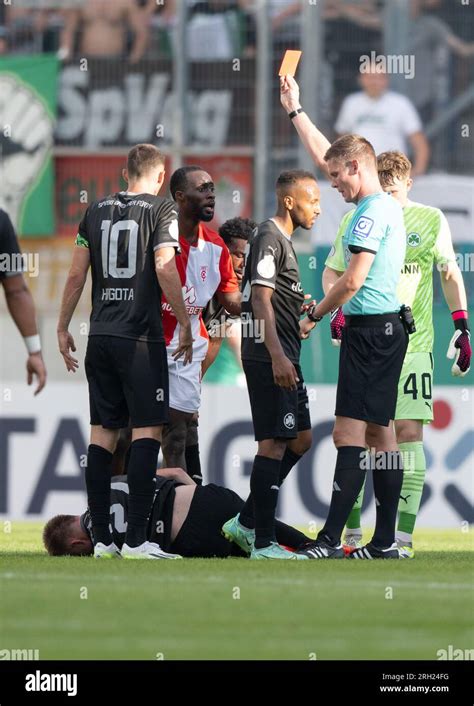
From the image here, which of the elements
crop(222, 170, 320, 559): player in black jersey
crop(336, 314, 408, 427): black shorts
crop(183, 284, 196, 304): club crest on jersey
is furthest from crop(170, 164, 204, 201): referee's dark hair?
crop(336, 314, 408, 427): black shorts

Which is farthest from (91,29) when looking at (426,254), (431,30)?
(426,254)

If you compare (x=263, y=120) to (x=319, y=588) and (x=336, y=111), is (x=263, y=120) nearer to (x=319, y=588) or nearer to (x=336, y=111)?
(x=336, y=111)

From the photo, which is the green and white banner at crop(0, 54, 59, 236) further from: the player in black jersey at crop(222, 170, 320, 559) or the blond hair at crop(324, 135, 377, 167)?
the blond hair at crop(324, 135, 377, 167)

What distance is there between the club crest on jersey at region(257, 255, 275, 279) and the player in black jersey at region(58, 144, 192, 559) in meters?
0.40

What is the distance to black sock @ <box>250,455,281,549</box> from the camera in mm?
7246

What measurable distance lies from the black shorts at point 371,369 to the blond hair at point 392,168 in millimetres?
1062

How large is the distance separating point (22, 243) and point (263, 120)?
2739mm

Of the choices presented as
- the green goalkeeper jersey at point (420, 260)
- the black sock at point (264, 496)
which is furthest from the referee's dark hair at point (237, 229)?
the black sock at point (264, 496)

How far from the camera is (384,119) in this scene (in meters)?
14.5

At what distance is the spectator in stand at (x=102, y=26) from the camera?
1519 centimetres

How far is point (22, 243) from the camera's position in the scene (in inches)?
605

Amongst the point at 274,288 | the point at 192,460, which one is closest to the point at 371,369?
the point at 274,288

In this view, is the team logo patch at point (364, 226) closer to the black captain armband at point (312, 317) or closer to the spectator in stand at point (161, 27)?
the black captain armband at point (312, 317)
